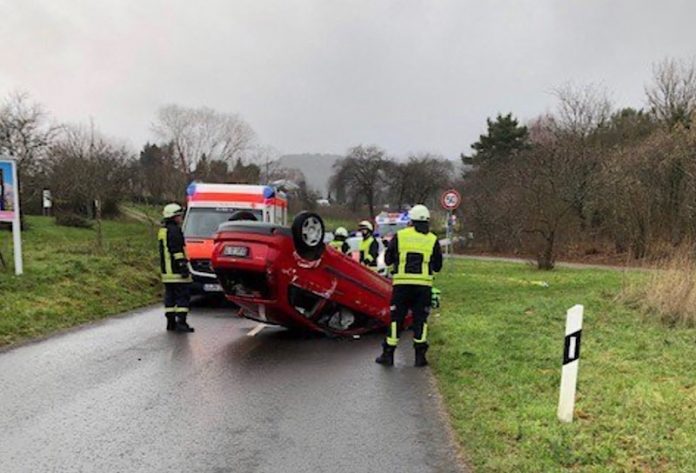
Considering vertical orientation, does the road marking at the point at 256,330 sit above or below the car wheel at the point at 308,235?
below

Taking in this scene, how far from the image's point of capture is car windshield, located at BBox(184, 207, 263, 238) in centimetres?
1401

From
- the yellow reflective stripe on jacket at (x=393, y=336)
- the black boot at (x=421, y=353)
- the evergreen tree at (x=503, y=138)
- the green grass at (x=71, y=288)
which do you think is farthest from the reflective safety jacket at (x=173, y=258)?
the evergreen tree at (x=503, y=138)

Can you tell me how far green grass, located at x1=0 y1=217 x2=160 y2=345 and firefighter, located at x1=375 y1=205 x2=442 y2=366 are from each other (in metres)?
5.30

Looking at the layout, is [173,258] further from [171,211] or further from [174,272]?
Answer: [171,211]

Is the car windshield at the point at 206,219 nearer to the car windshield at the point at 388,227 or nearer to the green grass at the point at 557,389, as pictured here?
the green grass at the point at 557,389

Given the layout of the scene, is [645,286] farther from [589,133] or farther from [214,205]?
[589,133]

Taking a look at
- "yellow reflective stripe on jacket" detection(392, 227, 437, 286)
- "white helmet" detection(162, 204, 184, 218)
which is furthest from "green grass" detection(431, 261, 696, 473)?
"white helmet" detection(162, 204, 184, 218)

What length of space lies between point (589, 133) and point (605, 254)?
63.3 ft

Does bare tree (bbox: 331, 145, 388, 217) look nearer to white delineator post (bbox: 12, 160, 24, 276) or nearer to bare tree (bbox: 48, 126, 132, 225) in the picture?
bare tree (bbox: 48, 126, 132, 225)

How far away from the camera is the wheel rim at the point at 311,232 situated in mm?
8773

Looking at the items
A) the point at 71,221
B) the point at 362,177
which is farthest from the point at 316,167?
the point at 71,221

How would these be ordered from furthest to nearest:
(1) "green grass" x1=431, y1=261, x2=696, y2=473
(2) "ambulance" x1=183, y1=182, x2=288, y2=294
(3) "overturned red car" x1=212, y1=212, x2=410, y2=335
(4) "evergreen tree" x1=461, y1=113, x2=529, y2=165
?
1. (4) "evergreen tree" x1=461, y1=113, x2=529, y2=165
2. (2) "ambulance" x1=183, y1=182, x2=288, y2=294
3. (3) "overturned red car" x1=212, y1=212, x2=410, y2=335
4. (1) "green grass" x1=431, y1=261, x2=696, y2=473

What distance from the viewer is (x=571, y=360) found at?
518cm

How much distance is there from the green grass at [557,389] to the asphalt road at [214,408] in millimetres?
430
